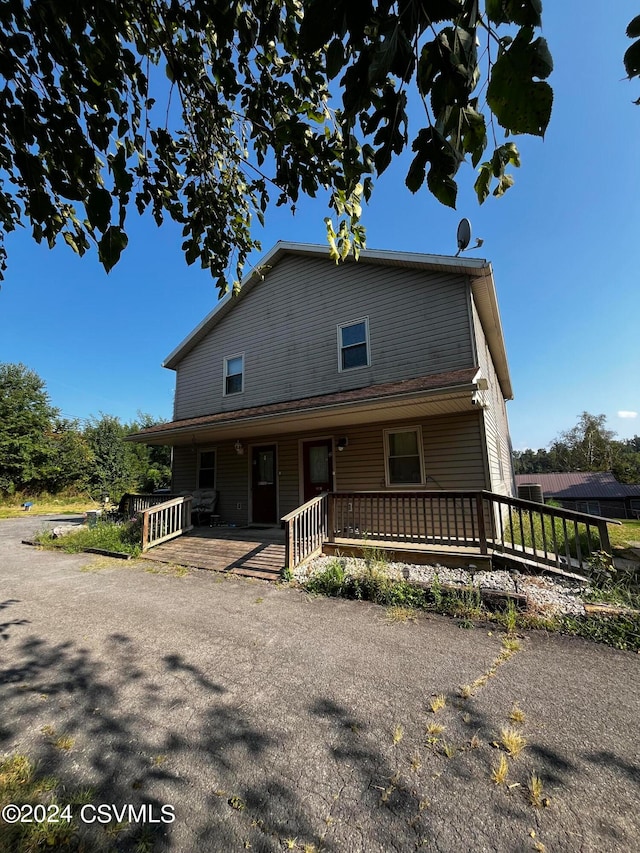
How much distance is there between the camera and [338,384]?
9.23 meters

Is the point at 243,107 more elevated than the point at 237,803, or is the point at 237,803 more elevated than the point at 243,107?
the point at 243,107

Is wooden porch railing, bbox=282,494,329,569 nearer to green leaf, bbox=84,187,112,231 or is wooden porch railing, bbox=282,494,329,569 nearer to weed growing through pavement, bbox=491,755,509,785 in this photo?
weed growing through pavement, bbox=491,755,509,785

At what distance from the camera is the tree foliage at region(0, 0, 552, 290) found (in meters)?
1.15

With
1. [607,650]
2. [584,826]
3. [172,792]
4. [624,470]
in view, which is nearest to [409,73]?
[584,826]

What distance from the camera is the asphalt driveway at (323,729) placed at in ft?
5.64

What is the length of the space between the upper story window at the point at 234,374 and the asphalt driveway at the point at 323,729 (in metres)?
7.96

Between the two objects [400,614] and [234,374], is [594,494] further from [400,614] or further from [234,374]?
[400,614]

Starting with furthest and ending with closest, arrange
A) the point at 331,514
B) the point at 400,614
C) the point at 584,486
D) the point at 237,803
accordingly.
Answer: the point at 584,486 → the point at 331,514 → the point at 400,614 → the point at 237,803

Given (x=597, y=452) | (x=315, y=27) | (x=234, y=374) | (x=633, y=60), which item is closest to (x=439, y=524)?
(x=633, y=60)

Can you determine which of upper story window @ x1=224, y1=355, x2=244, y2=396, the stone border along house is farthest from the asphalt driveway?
the stone border along house

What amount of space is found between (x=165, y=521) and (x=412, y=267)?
8.77 m

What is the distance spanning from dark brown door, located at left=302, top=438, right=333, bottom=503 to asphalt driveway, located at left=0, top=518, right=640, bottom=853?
16.2 ft

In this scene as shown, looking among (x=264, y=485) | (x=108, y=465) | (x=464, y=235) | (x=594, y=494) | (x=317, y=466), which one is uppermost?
(x=464, y=235)

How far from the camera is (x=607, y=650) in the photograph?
3.48 metres
